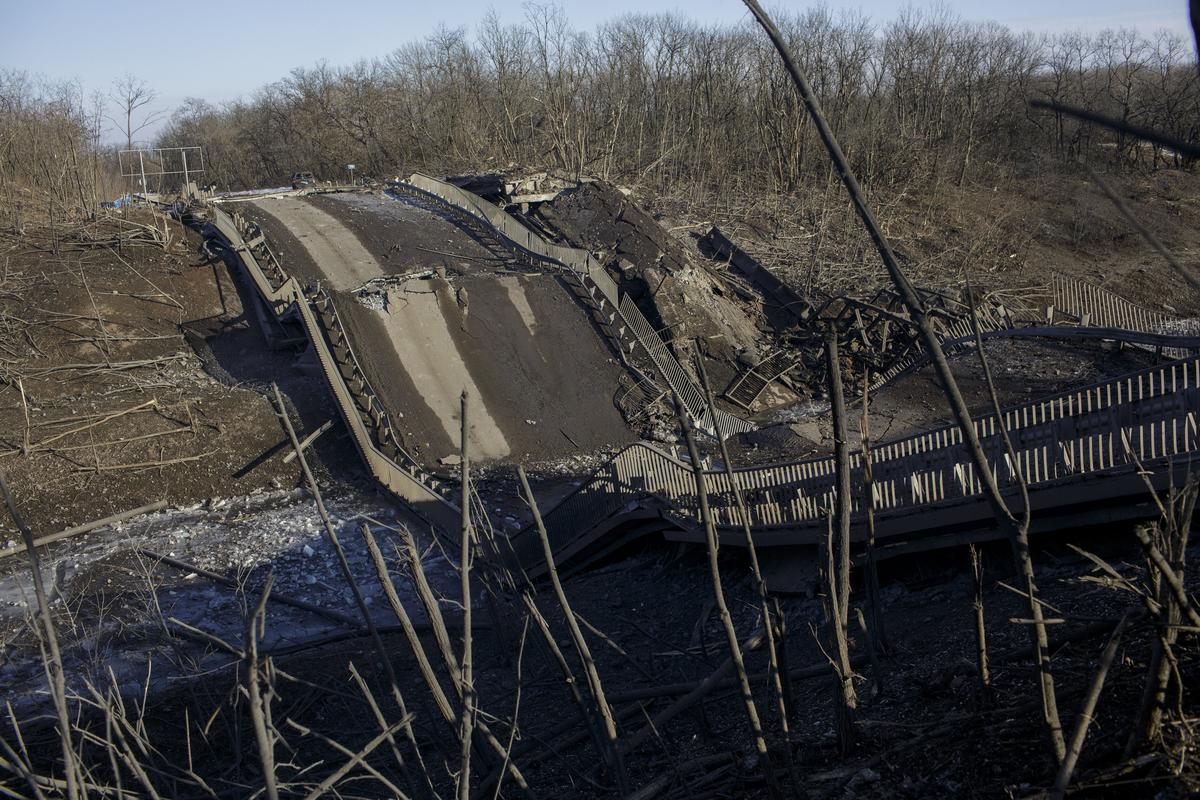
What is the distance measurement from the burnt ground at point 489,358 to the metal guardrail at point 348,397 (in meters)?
0.55

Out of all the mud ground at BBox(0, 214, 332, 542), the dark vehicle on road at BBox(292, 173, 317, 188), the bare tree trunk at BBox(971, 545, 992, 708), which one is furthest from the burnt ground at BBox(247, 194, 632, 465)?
the bare tree trunk at BBox(971, 545, 992, 708)

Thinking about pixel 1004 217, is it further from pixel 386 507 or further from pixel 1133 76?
pixel 386 507

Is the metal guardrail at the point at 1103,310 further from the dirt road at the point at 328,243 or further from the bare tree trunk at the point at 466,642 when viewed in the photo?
the bare tree trunk at the point at 466,642

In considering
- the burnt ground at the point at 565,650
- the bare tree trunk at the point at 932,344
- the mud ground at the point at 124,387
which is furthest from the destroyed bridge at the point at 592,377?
the bare tree trunk at the point at 932,344

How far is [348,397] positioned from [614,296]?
6.51 m

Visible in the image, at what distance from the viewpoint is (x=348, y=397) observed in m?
17.2

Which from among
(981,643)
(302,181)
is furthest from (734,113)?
(981,643)

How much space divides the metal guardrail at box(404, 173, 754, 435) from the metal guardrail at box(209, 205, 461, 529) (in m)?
5.17

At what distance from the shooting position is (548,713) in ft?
29.4

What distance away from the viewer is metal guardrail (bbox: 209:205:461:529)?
574 inches

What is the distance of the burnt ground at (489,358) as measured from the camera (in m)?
17.7

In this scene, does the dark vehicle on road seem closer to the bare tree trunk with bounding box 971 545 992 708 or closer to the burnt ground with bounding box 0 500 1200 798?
the burnt ground with bounding box 0 500 1200 798

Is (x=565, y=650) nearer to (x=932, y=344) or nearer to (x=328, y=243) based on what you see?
(x=932, y=344)

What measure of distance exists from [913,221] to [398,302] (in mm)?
21338
